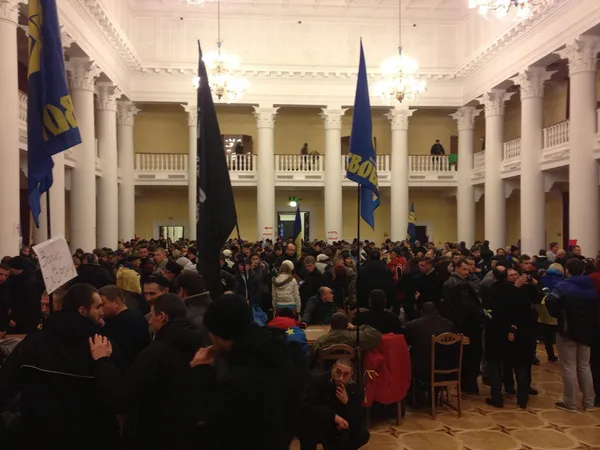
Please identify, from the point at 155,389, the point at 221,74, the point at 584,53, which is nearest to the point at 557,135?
the point at 584,53

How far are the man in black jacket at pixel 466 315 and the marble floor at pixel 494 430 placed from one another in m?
0.36

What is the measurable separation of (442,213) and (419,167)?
12.2 ft

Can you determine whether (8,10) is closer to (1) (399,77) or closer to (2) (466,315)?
(2) (466,315)

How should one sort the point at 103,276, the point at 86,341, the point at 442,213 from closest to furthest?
the point at 86,341, the point at 103,276, the point at 442,213

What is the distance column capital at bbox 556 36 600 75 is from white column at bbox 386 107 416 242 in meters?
7.75

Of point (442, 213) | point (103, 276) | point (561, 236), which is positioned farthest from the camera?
point (442, 213)

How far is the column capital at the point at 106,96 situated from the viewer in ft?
56.7

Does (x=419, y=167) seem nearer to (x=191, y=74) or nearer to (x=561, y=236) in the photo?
(x=561, y=236)

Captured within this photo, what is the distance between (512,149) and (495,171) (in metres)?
0.89

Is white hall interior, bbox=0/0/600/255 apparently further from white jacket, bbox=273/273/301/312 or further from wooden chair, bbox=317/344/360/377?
wooden chair, bbox=317/344/360/377

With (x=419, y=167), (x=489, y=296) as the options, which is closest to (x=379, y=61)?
(x=419, y=167)

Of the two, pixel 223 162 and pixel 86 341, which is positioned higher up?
pixel 223 162

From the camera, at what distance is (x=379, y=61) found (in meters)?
20.4

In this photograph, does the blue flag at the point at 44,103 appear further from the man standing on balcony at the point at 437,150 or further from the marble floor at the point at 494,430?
the man standing on balcony at the point at 437,150
